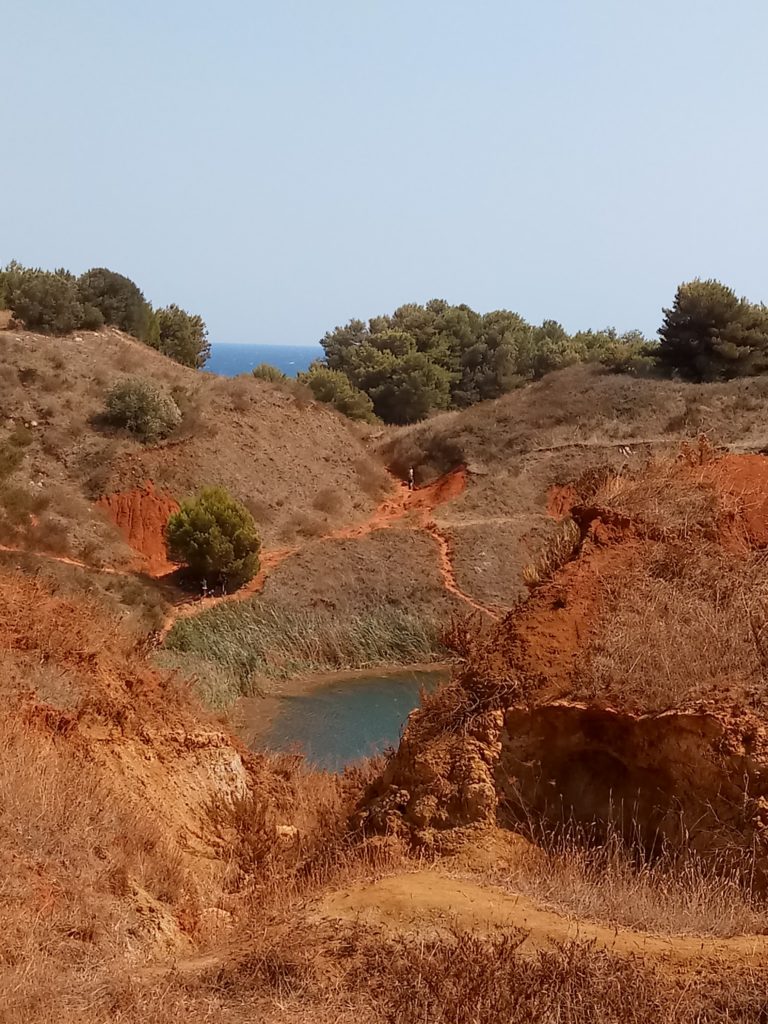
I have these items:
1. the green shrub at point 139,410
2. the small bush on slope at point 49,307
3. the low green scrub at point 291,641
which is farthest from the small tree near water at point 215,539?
the small bush on slope at point 49,307

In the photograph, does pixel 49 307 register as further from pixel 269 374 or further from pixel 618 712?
pixel 618 712

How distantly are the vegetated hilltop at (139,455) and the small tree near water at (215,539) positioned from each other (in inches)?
63.7

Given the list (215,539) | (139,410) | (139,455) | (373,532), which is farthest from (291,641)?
(139,410)

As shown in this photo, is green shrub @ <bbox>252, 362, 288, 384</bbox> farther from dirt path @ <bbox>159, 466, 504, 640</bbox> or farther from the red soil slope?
the red soil slope

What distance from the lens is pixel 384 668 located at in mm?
20328

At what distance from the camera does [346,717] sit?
16.9 meters

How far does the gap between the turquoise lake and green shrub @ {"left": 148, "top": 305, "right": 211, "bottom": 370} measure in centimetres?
2239

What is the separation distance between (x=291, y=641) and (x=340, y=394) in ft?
62.0

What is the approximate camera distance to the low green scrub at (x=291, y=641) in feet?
61.6

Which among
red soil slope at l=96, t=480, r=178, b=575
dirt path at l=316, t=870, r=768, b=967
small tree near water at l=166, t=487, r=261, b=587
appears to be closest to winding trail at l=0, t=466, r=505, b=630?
small tree near water at l=166, t=487, r=261, b=587

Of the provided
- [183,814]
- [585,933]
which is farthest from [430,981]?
[183,814]

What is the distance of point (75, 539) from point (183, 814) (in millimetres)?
14245

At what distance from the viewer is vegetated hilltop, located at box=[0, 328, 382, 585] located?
22.5 meters

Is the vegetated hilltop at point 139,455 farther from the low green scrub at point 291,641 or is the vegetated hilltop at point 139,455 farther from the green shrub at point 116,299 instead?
the low green scrub at point 291,641
